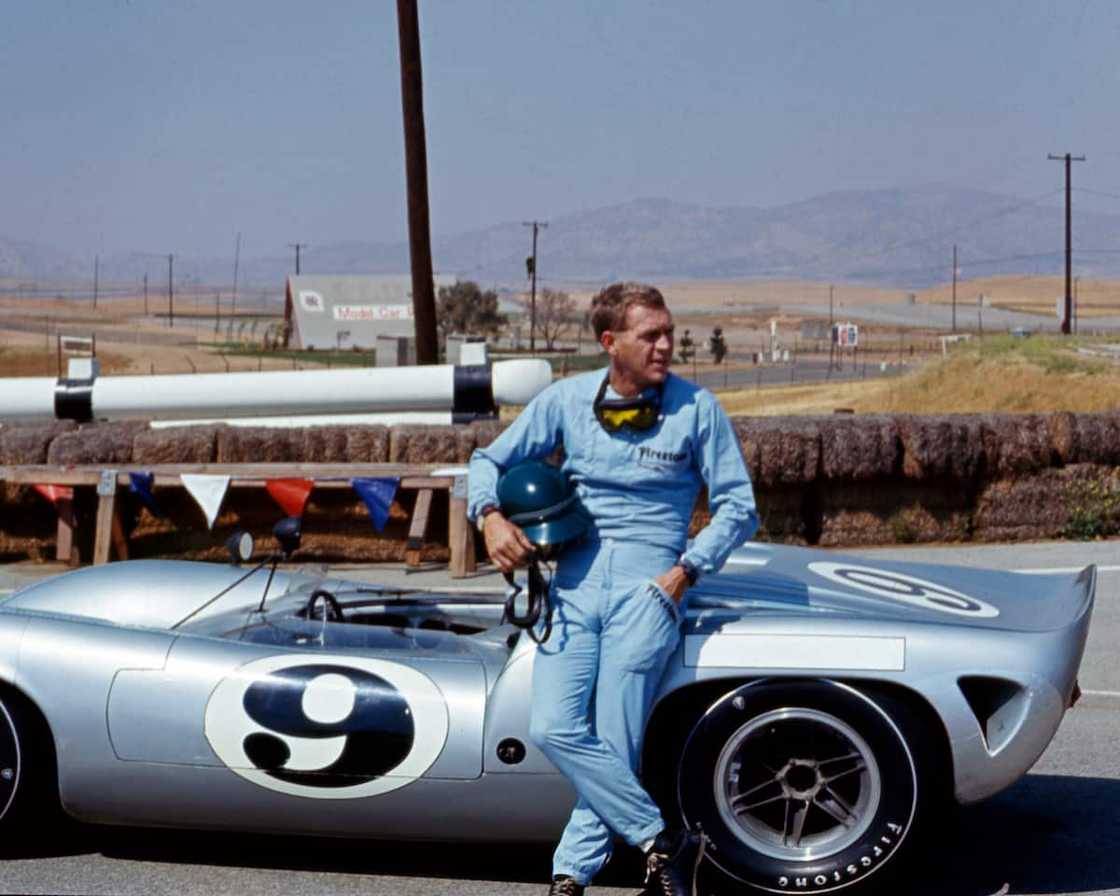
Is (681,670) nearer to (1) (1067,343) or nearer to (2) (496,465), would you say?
(2) (496,465)

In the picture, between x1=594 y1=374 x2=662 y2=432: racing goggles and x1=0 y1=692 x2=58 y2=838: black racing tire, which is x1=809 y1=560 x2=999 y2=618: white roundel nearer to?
x1=594 y1=374 x2=662 y2=432: racing goggles

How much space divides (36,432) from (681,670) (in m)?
8.79

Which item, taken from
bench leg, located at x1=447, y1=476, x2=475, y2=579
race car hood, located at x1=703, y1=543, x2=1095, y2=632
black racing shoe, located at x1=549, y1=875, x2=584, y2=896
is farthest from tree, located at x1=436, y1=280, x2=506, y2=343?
black racing shoe, located at x1=549, y1=875, x2=584, y2=896

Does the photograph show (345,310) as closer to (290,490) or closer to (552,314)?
(552,314)

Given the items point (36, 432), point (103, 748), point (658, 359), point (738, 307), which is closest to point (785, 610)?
point (658, 359)


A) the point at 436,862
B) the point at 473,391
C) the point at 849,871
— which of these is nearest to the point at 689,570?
the point at 849,871

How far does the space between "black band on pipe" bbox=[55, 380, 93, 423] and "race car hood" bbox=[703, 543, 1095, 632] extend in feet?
30.6

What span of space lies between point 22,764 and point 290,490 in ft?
21.6

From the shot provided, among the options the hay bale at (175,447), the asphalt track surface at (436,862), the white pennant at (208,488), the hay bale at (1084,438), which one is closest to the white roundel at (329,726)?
the asphalt track surface at (436,862)

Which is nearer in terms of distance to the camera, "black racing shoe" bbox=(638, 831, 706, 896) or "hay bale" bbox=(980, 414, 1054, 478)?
"black racing shoe" bbox=(638, 831, 706, 896)

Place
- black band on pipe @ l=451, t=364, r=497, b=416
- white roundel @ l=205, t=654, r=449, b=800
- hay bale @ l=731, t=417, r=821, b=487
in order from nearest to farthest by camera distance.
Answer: white roundel @ l=205, t=654, r=449, b=800
hay bale @ l=731, t=417, r=821, b=487
black band on pipe @ l=451, t=364, r=497, b=416

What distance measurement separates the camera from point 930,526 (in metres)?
12.2

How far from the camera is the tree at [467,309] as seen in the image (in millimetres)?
91875

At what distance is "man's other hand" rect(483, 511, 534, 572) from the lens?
4355mm
